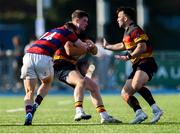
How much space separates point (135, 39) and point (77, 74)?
1.17 m

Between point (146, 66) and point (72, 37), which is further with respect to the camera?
point (146, 66)

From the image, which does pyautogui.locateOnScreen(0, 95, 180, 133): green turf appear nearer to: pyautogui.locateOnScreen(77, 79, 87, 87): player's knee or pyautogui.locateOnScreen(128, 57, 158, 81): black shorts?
pyautogui.locateOnScreen(77, 79, 87, 87): player's knee

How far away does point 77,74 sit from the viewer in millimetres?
14906

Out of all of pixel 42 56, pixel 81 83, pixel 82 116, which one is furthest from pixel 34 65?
pixel 82 116

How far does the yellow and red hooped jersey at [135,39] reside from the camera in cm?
1464

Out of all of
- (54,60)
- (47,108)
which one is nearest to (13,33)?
(47,108)

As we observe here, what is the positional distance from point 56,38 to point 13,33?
29151 millimetres

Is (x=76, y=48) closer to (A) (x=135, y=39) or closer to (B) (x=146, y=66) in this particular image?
(A) (x=135, y=39)

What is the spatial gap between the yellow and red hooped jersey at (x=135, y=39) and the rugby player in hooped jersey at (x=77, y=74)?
579 millimetres

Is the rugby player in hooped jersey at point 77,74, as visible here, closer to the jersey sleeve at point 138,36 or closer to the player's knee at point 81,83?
the player's knee at point 81,83

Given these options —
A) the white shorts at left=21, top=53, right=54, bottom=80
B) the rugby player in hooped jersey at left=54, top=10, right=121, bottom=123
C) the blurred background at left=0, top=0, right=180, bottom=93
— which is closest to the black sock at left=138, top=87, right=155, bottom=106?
the rugby player in hooped jersey at left=54, top=10, right=121, bottom=123

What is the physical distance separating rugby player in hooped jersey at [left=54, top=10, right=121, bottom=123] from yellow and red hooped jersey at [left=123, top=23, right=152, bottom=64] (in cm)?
58

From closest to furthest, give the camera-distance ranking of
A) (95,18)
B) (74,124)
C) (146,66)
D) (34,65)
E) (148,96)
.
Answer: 1. (34,65)
2. (74,124)
3. (146,66)
4. (148,96)
5. (95,18)

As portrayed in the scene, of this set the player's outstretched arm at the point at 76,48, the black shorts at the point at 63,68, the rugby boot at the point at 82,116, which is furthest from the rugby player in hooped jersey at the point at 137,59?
the black shorts at the point at 63,68
